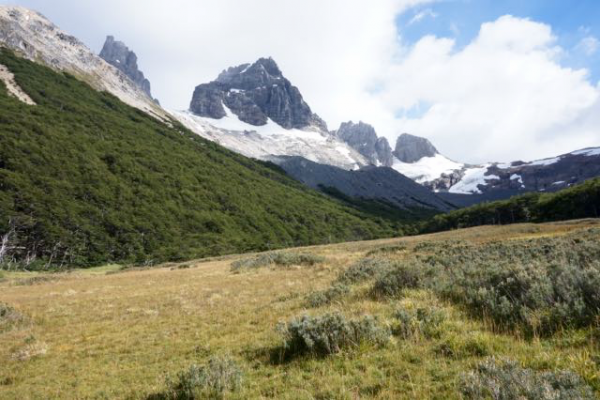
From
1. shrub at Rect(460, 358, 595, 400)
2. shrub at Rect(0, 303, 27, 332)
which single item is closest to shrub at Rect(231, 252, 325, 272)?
shrub at Rect(0, 303, 27, 332)

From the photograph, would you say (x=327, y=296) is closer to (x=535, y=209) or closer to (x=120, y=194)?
(x=120, y=194)

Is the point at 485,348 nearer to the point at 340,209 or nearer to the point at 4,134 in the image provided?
the point at 4,134

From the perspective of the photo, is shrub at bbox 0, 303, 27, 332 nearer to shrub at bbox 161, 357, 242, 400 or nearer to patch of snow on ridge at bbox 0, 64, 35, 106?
shrub at bbox 161, 357, 242, 400

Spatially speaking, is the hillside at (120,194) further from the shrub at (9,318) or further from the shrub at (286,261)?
the shrub at (9,318)

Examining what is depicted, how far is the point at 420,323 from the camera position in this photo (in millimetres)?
7879

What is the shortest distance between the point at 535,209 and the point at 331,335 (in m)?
145

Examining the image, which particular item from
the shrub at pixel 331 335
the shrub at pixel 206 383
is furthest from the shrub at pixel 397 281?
the shrub at pixel 206 383

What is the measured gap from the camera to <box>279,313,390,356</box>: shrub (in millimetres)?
7660

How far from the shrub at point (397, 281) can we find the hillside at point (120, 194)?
250 feet

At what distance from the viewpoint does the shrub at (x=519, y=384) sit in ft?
13.7

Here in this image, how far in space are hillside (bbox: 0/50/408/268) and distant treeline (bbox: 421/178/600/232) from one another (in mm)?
27627

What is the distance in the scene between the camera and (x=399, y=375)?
595 centimetres

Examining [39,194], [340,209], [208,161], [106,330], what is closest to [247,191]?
[208,161]

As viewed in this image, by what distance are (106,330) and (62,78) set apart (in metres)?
201
